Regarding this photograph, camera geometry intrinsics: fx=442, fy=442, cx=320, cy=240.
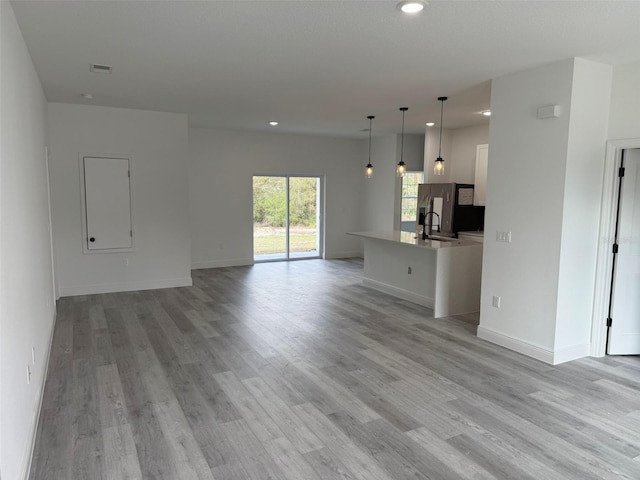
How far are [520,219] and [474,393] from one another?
1.77 meters

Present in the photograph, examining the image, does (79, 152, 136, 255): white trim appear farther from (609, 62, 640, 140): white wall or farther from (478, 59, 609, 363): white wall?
(609, 62, 640, 140): white wall

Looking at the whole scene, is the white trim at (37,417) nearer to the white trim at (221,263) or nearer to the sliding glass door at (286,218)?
the white trim at (221,263)

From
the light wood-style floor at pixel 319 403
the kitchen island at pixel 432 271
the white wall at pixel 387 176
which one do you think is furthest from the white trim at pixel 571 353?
the white wall at pixel 387 176

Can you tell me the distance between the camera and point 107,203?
6.39 meters

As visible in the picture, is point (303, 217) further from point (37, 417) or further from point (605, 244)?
point (37, 417)

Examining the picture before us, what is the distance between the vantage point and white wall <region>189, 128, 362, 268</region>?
8.58 metres

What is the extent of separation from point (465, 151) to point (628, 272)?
13.7ft

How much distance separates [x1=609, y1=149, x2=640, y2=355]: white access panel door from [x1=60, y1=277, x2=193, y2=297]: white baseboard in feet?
18.8

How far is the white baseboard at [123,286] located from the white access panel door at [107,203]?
571 millimetres

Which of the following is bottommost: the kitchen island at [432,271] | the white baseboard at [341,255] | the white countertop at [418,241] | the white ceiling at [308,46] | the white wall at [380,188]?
the white baseboard at [341,255]

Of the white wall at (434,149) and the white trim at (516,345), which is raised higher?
the white wall at (434,149)

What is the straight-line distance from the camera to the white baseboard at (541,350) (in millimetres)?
4035

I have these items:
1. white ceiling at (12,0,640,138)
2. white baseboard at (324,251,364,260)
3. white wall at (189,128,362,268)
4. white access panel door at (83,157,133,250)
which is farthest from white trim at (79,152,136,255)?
white baseboard at (324,251,364,260)

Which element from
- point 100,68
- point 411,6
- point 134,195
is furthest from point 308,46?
point 134,195
